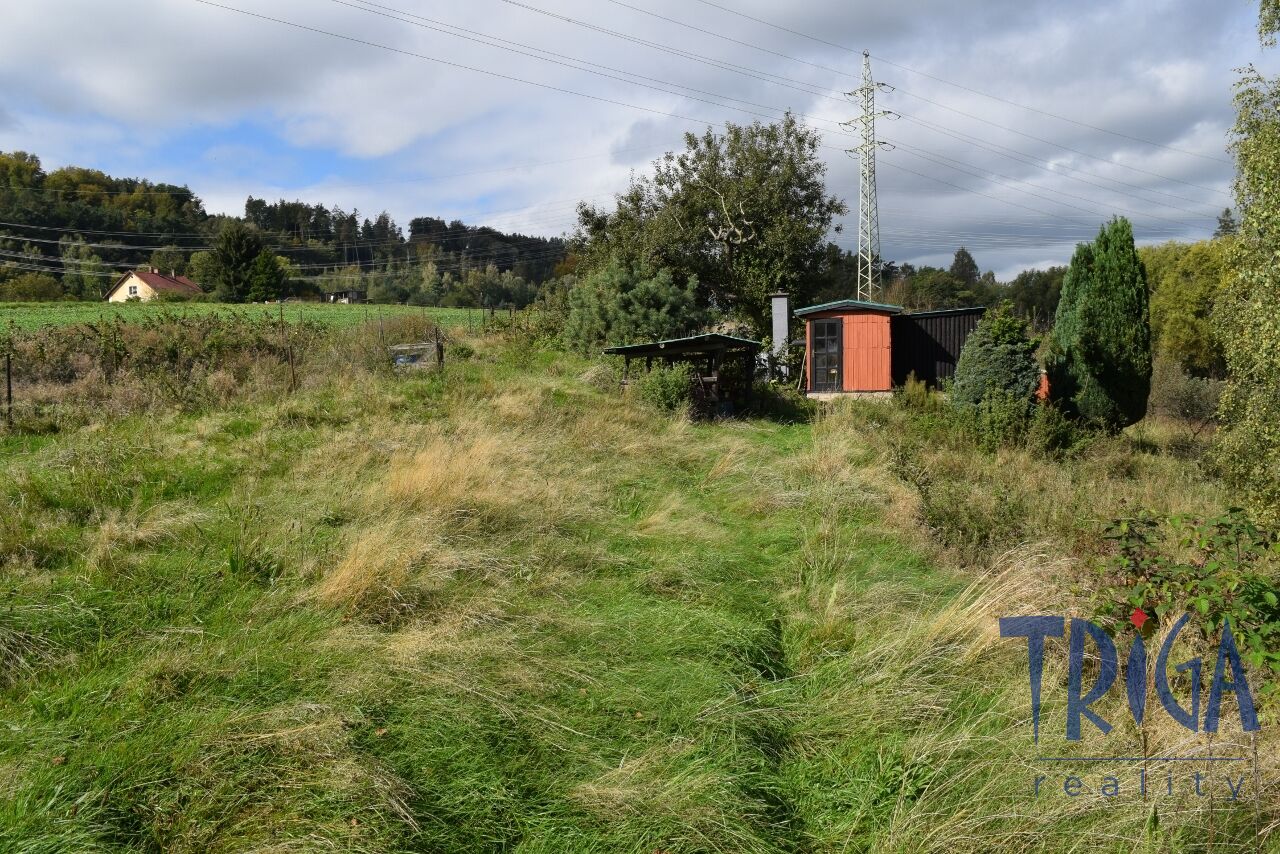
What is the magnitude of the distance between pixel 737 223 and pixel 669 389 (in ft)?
47.9

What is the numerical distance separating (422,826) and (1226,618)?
3485 millimetres

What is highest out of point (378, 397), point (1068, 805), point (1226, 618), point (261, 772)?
point (378, 397)

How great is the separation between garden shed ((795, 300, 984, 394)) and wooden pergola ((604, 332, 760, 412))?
10.8 ft

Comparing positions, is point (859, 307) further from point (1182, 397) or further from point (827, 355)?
point (1182, 397)

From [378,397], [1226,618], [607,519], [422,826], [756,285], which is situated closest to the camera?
[422,826]

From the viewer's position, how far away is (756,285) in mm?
26312

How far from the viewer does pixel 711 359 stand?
56.0 ft

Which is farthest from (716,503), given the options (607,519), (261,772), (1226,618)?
(261,772)

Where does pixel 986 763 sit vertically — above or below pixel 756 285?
below

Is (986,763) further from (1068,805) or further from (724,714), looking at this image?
(724,714)

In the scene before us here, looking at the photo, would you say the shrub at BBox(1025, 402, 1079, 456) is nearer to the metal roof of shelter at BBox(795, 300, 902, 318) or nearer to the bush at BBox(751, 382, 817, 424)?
the bush at BBox(751, 382, 817, 424)

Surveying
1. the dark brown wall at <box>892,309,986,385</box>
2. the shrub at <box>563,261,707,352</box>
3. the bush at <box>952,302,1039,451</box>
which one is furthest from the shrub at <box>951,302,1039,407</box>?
the shrub at <box>563,261,707,352</box>

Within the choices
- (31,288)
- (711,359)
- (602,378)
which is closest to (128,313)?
(602,378)

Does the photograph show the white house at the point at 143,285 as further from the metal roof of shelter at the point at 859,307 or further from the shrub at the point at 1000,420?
the shrub at the point at 1000,420
